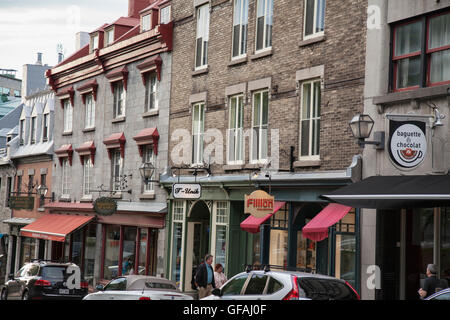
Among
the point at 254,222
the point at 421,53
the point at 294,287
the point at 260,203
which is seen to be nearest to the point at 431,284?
the point at 294,287

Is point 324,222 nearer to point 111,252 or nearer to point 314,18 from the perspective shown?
point 314,18

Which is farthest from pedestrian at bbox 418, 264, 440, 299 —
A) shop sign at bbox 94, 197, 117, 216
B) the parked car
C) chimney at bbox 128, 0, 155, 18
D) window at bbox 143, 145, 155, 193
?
chimney at bbox 128, 0, 155, 18

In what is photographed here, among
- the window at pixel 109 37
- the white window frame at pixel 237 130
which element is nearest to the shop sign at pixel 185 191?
the white window frame at pixel 237 130

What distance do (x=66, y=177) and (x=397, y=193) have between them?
2470 centimetres

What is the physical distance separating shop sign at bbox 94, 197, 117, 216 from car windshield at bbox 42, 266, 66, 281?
6.14m

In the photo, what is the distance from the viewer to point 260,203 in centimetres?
2069

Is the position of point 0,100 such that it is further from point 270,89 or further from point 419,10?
point 419,10

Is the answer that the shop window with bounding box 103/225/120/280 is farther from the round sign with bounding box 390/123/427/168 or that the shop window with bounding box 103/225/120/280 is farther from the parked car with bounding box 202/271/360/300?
the parked car with bounding box 202/271/360/300

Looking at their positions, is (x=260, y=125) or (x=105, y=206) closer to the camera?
(x=260, y=125)

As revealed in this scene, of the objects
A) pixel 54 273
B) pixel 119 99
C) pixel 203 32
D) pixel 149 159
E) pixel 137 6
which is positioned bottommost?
pixel 54 273

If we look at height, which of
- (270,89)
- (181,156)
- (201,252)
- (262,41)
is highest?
(262,41)
